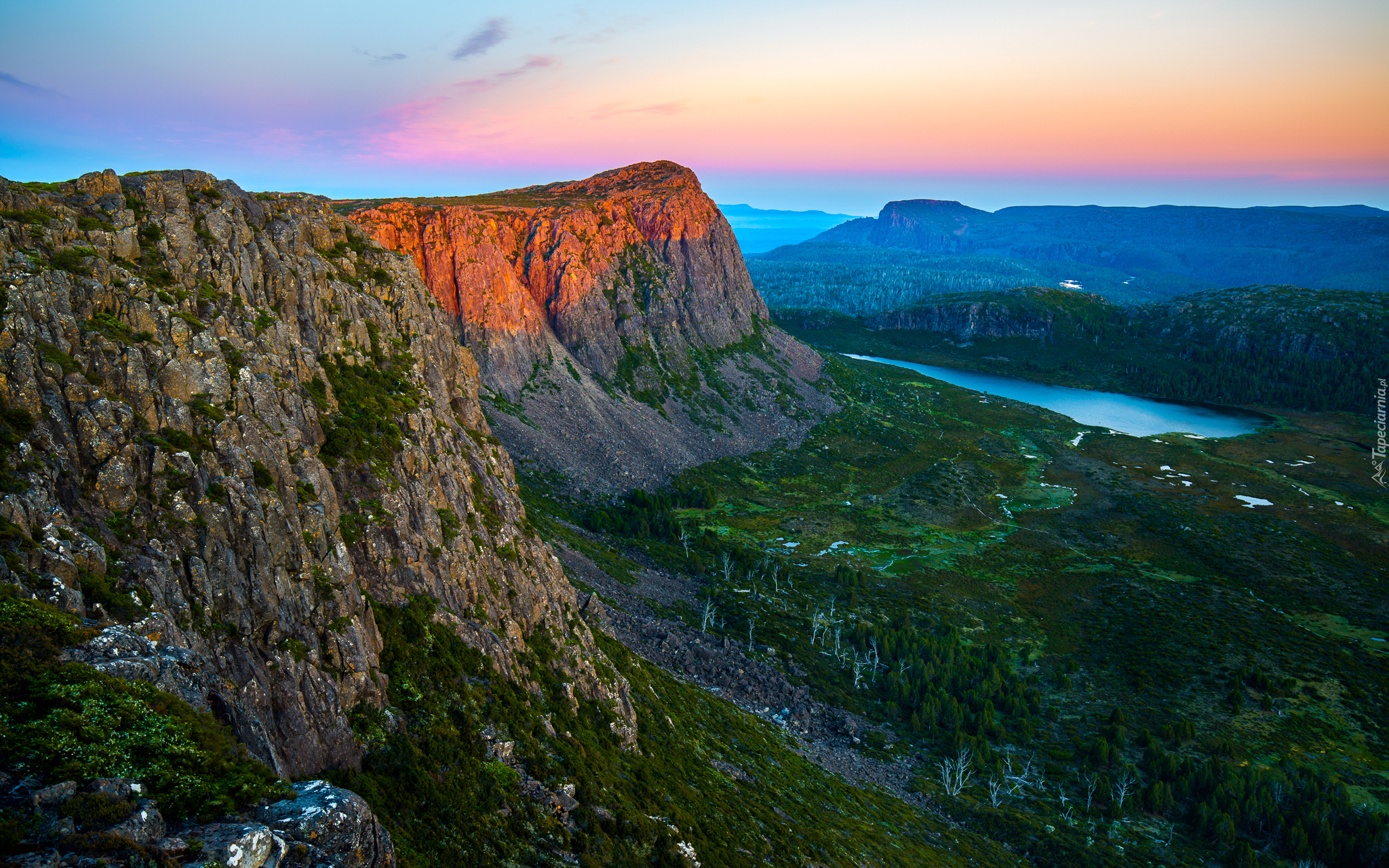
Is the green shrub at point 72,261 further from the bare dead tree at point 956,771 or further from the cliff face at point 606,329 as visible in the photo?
the cliff face at point 606,329

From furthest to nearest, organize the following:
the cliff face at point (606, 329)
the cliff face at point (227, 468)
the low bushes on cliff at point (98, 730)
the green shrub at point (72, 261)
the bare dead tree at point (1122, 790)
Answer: the cliff face at point (606, 329) → the bare dead tree at point (1122, 790) → the green shrub at point (72, 261) → the cliff face at point (227, 468) → the low bushes on cliff at point (98, 730)

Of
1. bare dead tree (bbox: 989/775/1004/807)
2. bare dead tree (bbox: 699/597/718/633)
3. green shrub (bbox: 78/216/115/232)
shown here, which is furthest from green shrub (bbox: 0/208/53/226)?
bare dead tree (bbox: 989/775/1004/807)

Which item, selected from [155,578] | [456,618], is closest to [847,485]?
[456,618]

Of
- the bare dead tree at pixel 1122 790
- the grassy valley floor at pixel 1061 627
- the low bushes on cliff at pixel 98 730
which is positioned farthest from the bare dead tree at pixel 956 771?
A: the low bushes on cliff at pixel 98 730

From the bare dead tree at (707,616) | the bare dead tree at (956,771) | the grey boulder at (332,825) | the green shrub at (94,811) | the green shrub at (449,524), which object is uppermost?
the green shrub at (94,811)

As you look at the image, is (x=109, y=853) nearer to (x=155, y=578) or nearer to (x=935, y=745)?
(x=155, y=578)

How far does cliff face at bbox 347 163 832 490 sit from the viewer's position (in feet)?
407

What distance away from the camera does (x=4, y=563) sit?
17.3 metres

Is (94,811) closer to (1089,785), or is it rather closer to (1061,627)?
(1089,785)

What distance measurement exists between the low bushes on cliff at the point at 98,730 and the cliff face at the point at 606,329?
97.9m

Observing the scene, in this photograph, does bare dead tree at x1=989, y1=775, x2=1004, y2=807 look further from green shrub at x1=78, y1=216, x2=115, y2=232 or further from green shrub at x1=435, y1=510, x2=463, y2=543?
green shrub at x1=78, y1=216, x2=115, y2=232

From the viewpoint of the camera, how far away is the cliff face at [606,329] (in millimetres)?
124125

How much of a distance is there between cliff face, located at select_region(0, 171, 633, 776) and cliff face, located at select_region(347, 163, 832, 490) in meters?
76.6

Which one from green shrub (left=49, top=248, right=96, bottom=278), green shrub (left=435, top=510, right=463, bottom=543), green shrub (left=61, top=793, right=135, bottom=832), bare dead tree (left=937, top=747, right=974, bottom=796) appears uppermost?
green shrub (left=49, top=248, right=96, bottom=278)
